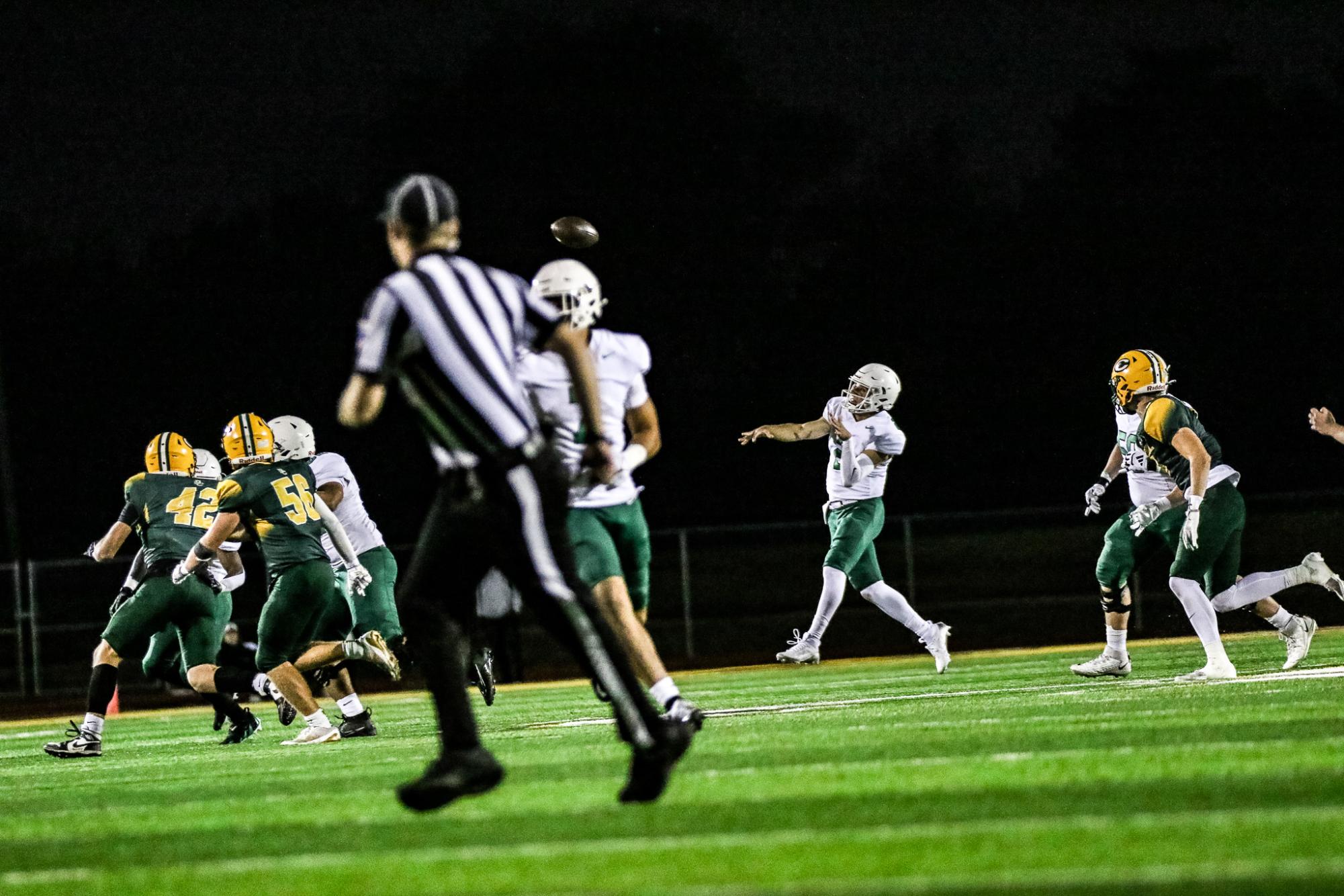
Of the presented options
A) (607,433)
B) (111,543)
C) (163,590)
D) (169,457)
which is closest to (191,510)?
(169,457)

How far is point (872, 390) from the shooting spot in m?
13.8

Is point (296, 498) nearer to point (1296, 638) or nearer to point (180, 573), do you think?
point (180, 573)

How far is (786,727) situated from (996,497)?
29.5 m

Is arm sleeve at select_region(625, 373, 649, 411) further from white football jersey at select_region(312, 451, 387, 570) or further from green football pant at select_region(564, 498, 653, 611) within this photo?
white football jersey at select_region(312, 451, 387, 570)

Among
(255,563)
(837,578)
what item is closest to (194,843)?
(837,578)

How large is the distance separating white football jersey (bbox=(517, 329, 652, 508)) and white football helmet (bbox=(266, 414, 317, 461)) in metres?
3.28

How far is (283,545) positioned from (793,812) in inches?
228

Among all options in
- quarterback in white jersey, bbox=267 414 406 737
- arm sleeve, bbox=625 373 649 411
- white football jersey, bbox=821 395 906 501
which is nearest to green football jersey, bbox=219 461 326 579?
quarterback in white jersey, bbox=267 414 406 737

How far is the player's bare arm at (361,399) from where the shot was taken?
5.39 meters

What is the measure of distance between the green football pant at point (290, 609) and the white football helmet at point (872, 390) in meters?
4.84

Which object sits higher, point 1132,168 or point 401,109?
point 401,109

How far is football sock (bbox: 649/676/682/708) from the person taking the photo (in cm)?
681

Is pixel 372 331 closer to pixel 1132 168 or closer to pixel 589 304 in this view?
pixel 589 304

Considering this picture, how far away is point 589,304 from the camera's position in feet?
Answer: 25.1
